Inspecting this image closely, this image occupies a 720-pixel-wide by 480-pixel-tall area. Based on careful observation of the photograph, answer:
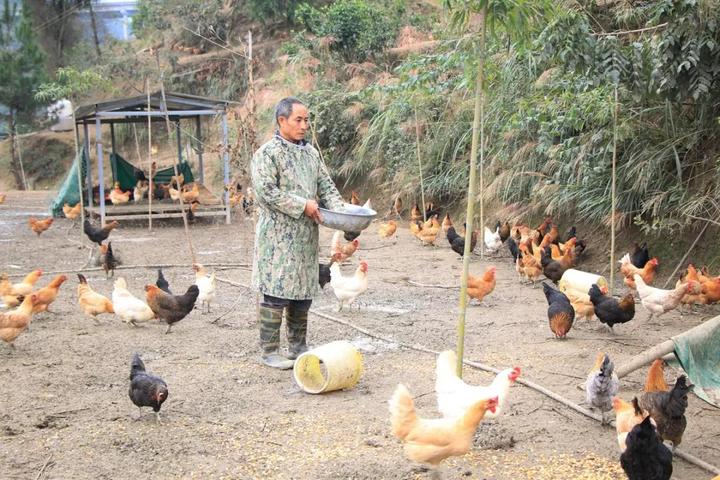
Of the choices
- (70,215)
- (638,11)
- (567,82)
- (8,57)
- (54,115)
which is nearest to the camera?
(638,11)

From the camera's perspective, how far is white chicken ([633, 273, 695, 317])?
6.68 m

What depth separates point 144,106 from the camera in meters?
14.7

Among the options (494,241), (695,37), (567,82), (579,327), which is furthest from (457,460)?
(494,241)

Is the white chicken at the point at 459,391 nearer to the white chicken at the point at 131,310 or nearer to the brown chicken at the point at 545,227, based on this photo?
the white chicken at the point at 131,310

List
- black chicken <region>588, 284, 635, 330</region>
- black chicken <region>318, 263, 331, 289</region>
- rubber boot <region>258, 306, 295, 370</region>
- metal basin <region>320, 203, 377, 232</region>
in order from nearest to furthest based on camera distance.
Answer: metal basin <region>320, 203, 377, 232</region> → rubber boot <region>258, 306, 295, 370</region> → black chicken <region>588, 284, 635, 330</region> → black chicken <region>318, 263, 331, 289</region>

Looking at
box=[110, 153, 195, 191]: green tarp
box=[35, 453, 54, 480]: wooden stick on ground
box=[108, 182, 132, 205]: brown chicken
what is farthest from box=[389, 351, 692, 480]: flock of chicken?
box=[110, 153, 195, 191]: green tarp

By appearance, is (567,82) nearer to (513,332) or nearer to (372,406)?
(513,332)

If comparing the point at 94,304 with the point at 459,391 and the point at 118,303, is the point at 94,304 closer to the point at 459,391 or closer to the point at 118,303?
the point at 118,303

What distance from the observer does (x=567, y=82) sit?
27.6 feet

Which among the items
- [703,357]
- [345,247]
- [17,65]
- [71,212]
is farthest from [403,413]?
[17,65]

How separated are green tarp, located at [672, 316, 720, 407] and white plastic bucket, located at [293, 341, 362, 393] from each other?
203cm

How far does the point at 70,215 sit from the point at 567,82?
37.6ft

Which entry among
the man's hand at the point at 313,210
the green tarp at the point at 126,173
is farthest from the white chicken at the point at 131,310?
the green tarp at the point at 126,173

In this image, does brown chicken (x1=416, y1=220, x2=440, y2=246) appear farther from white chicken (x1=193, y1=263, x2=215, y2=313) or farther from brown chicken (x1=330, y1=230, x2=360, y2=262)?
white chicken (x1=193, y1=263, x2=215, y2=313)
